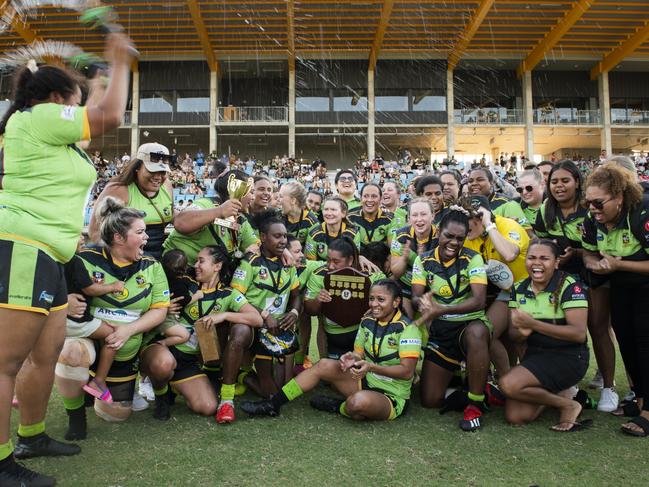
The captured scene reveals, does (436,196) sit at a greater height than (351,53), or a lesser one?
lesser

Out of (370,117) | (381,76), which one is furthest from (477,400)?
(381,76)

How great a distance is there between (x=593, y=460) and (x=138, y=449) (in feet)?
9.14

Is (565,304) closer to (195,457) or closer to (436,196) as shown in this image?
(436,196)

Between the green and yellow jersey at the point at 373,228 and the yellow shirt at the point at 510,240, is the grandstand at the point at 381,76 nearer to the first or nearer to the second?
the green and yellow jersey at the point at 373,228

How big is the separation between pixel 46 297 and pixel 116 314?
3.87ft

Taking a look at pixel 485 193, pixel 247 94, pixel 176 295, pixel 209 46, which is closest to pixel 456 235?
pixel 485 193

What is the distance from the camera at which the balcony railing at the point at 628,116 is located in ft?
109

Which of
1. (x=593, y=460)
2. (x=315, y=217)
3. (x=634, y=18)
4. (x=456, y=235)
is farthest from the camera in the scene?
(x=634, y=18)

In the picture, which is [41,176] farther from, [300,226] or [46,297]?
[300,226]

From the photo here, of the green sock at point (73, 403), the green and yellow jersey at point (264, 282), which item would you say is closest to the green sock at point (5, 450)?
the green sock at point (73, 403)

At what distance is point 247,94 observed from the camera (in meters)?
33.9

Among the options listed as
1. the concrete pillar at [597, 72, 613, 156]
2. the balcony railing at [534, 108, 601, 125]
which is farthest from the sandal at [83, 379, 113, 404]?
the concrete pillar at [597, 72, 613, 156]

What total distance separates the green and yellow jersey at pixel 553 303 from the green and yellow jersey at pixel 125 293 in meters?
2.76

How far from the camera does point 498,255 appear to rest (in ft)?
14.9
